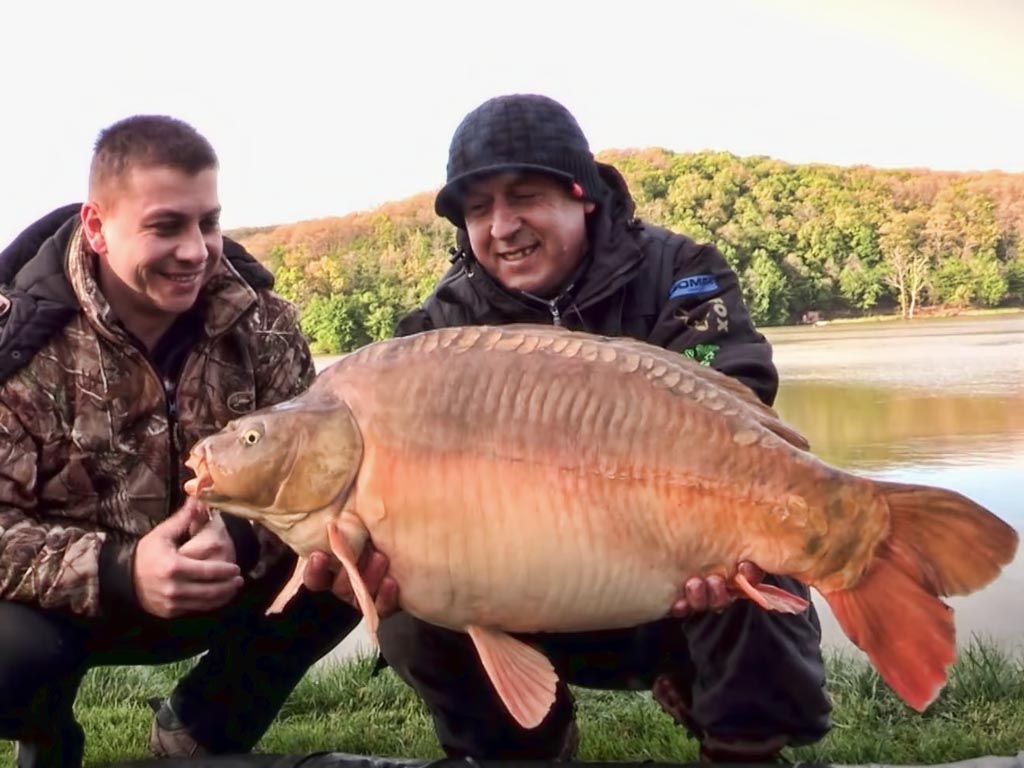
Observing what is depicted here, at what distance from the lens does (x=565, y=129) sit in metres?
1.63

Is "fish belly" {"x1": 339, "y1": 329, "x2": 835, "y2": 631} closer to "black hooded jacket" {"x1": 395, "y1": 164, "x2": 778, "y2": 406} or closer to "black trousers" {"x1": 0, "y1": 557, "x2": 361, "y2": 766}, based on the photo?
"black hooded jacket" {"x1": 395, "y1": 164, "x2": 778, "y2": 406}

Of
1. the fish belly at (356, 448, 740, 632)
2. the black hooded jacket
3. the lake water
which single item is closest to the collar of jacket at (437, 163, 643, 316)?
the black hooded jacket

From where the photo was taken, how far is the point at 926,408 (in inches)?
175

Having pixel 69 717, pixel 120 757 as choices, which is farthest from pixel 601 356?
pixel 120 757

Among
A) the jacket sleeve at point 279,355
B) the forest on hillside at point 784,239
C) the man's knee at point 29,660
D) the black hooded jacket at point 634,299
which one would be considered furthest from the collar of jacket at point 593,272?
the forest on hillside at point 784,239

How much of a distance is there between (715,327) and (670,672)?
0.51 meters

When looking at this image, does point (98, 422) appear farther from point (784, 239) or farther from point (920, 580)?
point (784, 239)

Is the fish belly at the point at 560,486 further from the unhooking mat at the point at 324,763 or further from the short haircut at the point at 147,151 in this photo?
the short haircut at the point at 147,151

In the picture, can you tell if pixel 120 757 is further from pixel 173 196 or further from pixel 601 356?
pixel 601 356

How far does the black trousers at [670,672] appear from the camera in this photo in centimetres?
142

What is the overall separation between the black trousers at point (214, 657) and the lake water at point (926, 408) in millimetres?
696

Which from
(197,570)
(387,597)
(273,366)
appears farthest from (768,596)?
(273,366)

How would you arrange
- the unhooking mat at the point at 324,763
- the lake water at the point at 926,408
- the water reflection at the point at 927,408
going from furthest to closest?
the water reflection at the point at 927,408, the lake water at the point at 926,408, the unhooking mat at the point at 324,763

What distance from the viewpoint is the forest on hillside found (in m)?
3.68
